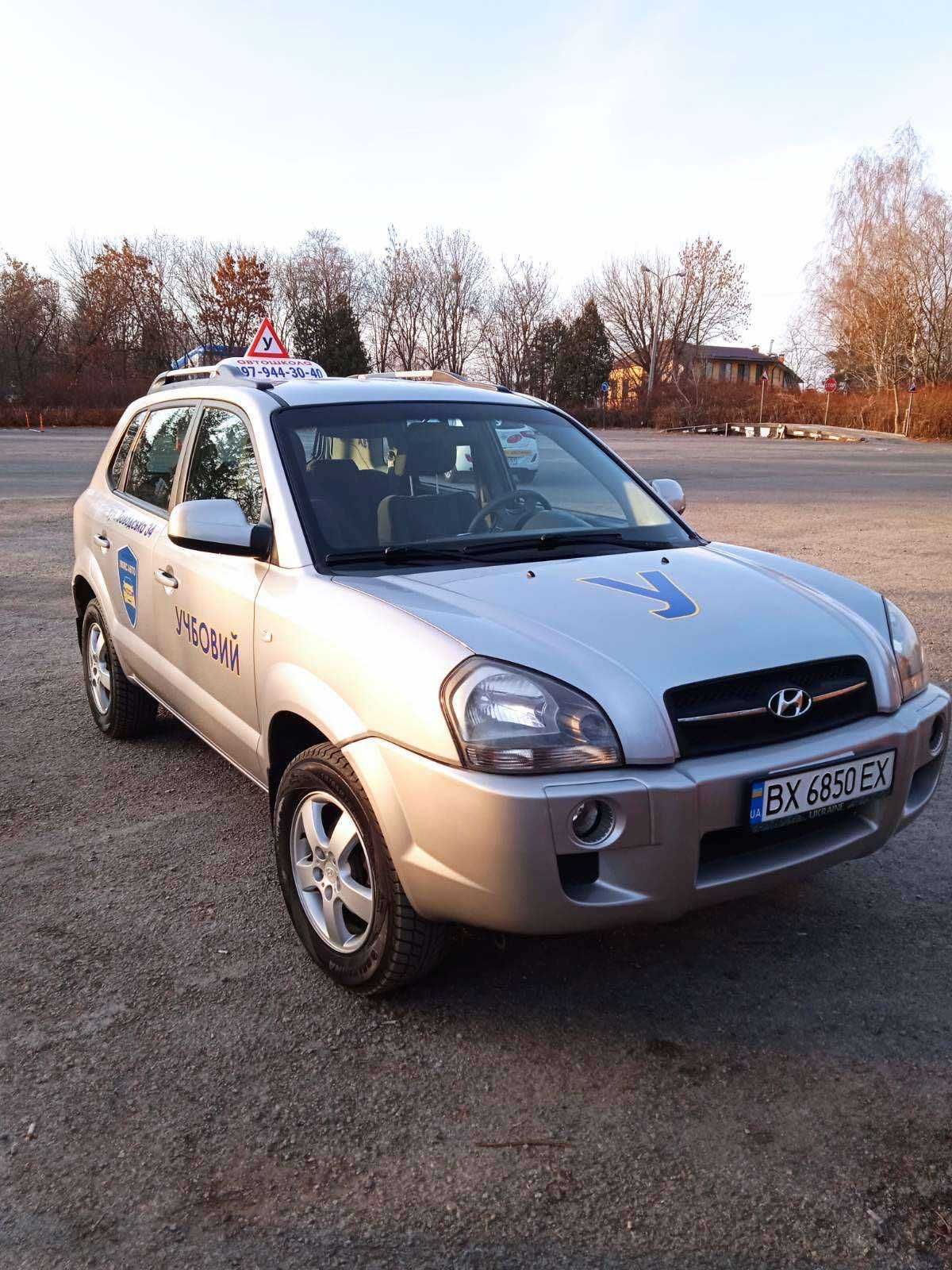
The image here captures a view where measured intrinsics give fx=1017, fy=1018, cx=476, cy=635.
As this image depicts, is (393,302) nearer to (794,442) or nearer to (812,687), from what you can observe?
(794,442)

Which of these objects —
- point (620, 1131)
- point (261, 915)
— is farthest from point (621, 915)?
point (261, 915)

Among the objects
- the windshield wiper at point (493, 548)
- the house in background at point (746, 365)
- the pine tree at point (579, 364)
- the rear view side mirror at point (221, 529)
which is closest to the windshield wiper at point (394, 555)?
the windshield wiper at point (493, 548)

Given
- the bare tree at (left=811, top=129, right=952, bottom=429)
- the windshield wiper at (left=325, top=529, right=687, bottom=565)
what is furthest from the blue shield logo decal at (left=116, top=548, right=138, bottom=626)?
the bare tree at (left=811, top=129, right=952, bottom=429)

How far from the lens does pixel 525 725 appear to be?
2434mm

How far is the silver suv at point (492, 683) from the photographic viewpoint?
7.95ft

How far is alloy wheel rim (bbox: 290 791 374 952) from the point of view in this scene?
281 centimetres

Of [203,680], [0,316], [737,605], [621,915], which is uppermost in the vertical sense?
[0,316]

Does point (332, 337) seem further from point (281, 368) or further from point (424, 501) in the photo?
point (424, 501)

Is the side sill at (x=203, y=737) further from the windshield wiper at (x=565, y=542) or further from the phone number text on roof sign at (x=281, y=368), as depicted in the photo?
the phone number text on roof sign at (x=281, y=368)

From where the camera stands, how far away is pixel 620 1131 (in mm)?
2367

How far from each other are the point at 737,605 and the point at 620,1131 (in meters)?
1.43

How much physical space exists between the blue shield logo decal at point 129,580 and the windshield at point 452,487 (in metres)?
1.26

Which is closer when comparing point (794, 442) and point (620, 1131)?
point (620, 1131)

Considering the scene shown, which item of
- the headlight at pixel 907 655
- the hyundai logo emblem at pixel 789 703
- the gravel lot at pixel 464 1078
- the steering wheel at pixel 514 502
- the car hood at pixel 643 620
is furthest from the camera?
the steering wheel at pixel 514 502
